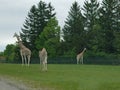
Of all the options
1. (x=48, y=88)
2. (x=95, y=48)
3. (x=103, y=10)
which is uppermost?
(x=103, y=10)

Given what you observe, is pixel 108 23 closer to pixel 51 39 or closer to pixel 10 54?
pixel 51 39

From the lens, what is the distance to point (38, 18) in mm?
117688

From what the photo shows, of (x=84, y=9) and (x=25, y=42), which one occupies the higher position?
(x=84, y=9)

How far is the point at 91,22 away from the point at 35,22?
18.8 m

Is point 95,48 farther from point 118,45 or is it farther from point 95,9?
point 95,9

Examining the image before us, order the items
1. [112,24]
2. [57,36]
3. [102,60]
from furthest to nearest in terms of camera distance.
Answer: [57,36] → [112,24] → [102,60]

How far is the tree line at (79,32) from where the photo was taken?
95.0 m

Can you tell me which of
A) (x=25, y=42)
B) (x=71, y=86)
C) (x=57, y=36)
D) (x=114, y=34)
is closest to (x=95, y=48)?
(x=114, y=34)

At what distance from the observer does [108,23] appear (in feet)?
315

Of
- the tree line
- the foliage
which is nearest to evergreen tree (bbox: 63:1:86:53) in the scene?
the tree line

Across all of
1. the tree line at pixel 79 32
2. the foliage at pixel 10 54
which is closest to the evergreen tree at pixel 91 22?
the tree line at pixel 79 32

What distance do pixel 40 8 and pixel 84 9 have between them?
1460 centimetres

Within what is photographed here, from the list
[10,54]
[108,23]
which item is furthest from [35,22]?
[108,23]

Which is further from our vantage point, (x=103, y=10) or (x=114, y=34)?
(x=103, y=10)
